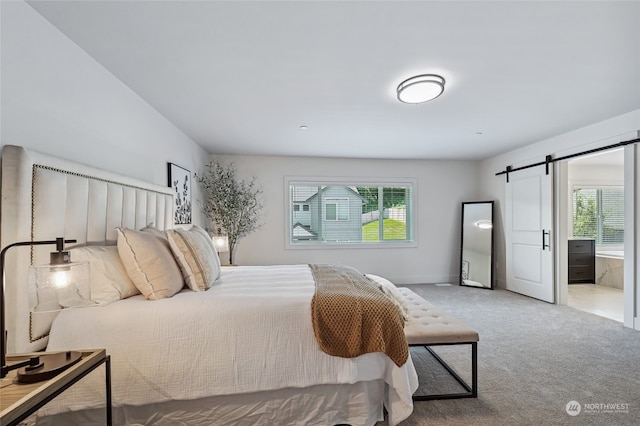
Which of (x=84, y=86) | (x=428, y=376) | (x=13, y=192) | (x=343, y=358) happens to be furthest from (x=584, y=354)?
(x=84, y=86)

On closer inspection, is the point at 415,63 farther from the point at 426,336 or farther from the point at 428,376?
the point at 428,376

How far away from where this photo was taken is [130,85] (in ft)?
8.48

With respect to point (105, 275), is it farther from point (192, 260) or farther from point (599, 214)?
point (599, 214)

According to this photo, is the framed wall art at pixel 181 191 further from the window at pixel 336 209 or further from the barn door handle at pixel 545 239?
the barn door handle at pixel 545 239

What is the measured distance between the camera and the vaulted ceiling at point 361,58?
67.8 inches

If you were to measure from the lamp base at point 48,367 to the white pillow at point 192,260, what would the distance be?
2.67 feet

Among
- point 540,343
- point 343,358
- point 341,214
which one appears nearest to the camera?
point 343,358

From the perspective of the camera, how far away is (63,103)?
1897 millimetres

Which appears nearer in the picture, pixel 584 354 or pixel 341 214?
pixel 584 354

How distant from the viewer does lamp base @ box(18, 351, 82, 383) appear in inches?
43.9

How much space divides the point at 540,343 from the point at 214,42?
3.84 metres

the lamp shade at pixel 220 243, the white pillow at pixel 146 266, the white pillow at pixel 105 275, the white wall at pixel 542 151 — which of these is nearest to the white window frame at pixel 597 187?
the white wall at pixel 542 151

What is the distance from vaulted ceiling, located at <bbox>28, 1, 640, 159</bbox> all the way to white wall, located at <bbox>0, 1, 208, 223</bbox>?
11 centimetres

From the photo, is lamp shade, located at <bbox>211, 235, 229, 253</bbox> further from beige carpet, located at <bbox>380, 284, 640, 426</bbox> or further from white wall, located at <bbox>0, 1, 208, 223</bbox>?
beige carpet, located at <bbox>380, 284, 640, 426</bbox>
